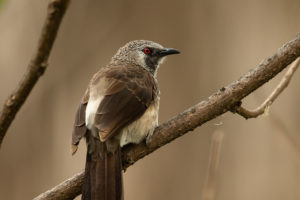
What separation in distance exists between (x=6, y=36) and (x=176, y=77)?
7.30 ft

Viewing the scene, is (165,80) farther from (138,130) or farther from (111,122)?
(111,122)

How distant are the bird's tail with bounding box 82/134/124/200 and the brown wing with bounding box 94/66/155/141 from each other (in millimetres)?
155

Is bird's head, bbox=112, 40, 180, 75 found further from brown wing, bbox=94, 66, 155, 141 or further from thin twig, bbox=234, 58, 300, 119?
thin twig, bbox=234, 58, 300, 119

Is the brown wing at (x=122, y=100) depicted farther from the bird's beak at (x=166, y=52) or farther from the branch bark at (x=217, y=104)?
the bird's beak at (x=166, y=52)

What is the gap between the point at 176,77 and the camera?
21.6 feet

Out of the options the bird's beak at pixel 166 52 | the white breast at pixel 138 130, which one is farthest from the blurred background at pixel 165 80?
the white breast at pixel 138 130

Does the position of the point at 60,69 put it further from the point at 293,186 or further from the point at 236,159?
the point at 293,186

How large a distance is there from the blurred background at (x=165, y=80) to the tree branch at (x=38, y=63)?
396 cm

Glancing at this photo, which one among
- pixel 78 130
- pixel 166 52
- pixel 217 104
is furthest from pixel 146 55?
pixel 217 104

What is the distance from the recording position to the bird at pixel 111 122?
3484 millimetres

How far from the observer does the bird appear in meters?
3.48

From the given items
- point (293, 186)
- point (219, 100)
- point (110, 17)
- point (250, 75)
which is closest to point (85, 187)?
point (219, 100)

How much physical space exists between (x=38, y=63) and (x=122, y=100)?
187 cm

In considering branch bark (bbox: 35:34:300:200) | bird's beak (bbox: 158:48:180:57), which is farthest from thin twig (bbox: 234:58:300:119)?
bird's beak (bbox: 158:48:180:57)
